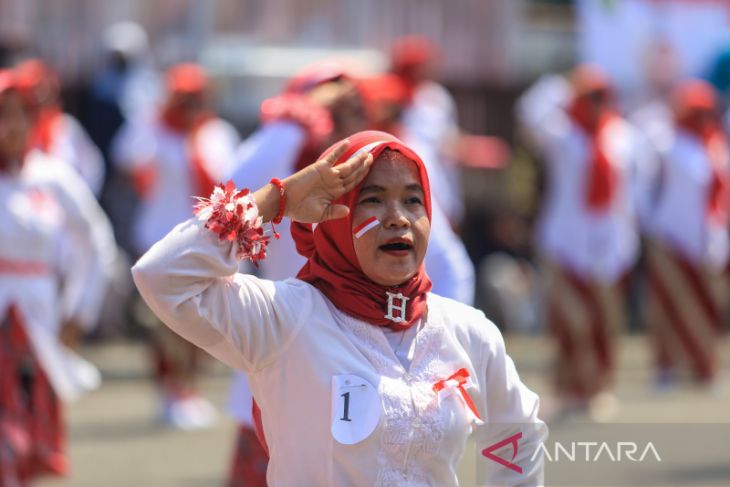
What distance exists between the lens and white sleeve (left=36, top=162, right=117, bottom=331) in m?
6.78

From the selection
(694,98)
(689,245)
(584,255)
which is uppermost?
(694,98)

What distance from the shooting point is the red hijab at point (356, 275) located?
131 inches

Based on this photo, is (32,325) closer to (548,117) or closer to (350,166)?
(350,166)

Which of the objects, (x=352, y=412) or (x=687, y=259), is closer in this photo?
(x=352, y=412)

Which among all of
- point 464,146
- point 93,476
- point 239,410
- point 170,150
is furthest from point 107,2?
point 239,410

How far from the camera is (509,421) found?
3379 mm

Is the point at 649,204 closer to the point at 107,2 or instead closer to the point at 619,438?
the point at 107,2

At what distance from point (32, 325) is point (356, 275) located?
3.43 meters

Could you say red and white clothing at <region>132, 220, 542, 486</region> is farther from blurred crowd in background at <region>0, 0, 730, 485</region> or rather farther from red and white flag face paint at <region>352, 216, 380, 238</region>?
blurred crowd in background at <region>0, 0, 730, 485</region>

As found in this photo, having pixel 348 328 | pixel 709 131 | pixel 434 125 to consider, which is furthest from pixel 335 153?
pixel 709 131

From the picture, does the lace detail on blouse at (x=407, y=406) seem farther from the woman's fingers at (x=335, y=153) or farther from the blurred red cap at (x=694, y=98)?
the blurred red cap at (x=694, y=98)

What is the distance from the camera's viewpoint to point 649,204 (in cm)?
1197

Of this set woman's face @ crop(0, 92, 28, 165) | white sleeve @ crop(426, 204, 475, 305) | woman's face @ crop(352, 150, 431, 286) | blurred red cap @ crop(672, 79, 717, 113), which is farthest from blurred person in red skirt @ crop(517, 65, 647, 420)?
woman's face @ crop(352, 150, 431, 286)

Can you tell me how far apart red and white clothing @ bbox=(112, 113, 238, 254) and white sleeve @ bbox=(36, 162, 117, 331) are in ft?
9.61
